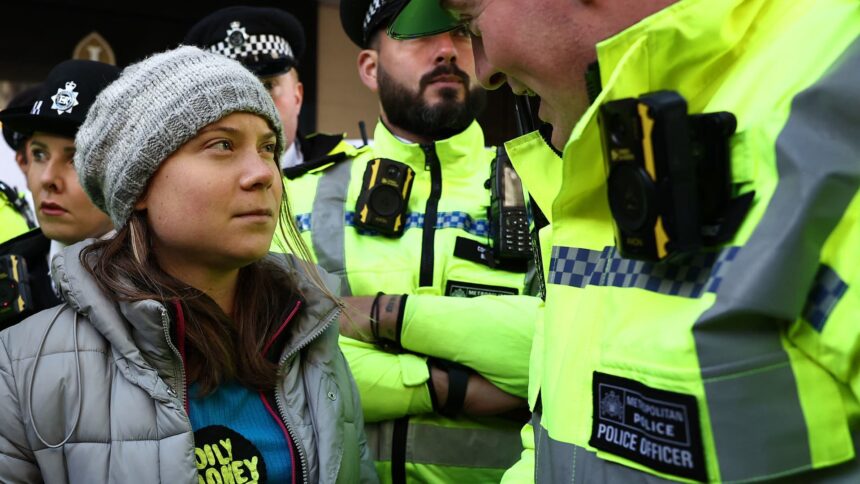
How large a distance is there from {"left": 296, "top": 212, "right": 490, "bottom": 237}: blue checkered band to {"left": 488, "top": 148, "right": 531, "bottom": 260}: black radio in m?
0.04

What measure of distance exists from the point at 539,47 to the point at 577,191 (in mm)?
220

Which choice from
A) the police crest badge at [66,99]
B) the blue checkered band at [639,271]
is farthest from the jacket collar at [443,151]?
the blue checkered band at [639,271]

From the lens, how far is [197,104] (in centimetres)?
152

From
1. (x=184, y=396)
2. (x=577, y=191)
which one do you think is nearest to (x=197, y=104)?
(x=184, y=396)

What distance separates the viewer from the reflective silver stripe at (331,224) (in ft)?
7.22

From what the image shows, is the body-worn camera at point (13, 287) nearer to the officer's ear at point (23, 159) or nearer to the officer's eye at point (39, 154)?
the officer's eye at point (39, 154)

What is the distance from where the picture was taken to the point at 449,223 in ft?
7.32

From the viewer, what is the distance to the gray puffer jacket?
1319 mm

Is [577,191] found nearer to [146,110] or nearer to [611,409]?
[611,409]

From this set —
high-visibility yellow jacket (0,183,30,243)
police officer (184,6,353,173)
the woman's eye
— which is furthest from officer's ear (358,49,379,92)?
high-visibility yellow jacket (0,183,30,243)

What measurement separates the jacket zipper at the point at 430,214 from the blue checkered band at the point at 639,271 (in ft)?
2.96

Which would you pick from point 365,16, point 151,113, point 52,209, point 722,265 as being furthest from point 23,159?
point 722,265

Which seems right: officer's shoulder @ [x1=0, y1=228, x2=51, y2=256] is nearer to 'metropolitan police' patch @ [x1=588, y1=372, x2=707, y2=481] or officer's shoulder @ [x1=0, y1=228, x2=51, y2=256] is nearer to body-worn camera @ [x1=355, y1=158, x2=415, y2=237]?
body-worn camera @ [x1=355, y1=158, x2=415, y2=237]

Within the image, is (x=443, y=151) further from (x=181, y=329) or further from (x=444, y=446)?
(x=181, y=329)
